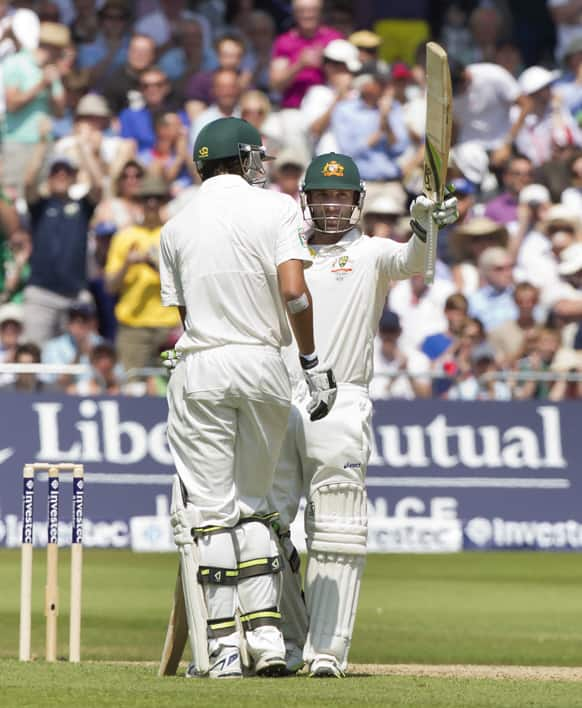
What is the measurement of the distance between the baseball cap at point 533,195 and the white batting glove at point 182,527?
1078 centimetres

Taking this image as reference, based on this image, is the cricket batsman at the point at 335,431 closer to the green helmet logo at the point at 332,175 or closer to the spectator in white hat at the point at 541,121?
the green helmet logo at the point at 332,175

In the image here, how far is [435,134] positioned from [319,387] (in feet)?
3.74

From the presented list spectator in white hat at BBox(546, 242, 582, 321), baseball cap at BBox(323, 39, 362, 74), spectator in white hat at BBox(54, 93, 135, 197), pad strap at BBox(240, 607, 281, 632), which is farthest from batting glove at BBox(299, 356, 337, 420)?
baseball cap at BBox(323, 39, 362, 74)

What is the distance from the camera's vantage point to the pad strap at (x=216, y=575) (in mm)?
7066

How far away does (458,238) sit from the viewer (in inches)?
671

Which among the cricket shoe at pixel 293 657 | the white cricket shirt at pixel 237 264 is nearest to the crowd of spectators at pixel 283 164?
the cricket shoe at pixel 293 657

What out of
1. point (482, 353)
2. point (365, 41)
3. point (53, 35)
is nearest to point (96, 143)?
point (53, 35)

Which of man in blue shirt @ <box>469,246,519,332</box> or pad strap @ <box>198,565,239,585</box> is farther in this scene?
man in blue shirt @ <box>469,246,519,332</box>

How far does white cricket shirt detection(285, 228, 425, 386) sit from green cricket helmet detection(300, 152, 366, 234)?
168mm

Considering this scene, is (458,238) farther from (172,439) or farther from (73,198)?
(172,439)

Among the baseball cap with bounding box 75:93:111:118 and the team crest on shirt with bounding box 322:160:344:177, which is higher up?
the baseball cap with bounding box 75:93:111:118

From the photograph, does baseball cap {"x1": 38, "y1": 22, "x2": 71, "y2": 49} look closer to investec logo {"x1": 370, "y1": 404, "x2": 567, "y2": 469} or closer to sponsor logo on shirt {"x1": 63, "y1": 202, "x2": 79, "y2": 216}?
sponsor logo on shirt {"x1": 63, "y1": 202, "x2": 79, "y2": 216}

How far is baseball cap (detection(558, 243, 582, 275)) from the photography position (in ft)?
53.1

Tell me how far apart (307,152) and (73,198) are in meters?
2.61
